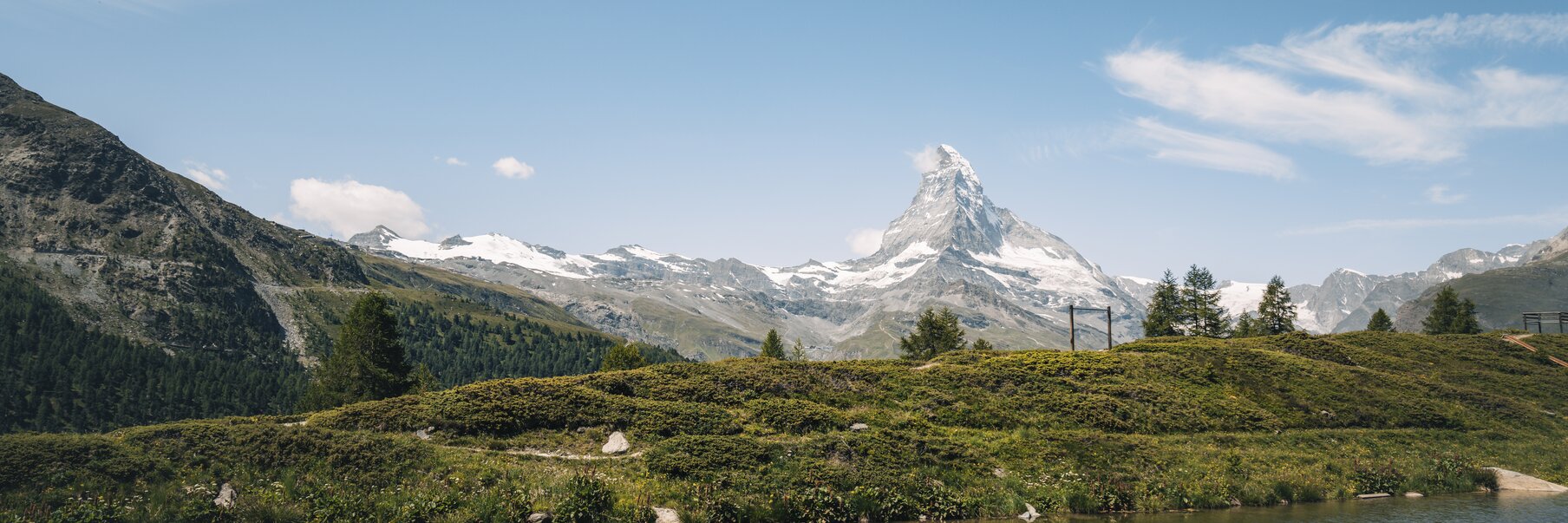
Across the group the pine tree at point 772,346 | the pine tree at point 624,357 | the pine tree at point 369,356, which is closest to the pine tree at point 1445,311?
the pine tree at point 772,346

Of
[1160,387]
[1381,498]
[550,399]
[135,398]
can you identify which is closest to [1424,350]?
[1160,387]

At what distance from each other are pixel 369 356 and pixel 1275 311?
333 feet

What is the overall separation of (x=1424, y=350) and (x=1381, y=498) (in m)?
38.2

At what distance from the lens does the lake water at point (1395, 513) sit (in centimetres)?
2947

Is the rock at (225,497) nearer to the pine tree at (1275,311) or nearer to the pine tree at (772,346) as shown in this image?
the pine tree at (772,346)

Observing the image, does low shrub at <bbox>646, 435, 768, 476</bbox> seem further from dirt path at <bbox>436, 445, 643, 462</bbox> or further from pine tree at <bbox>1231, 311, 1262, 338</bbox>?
pine tree at <bbox>1231, 311, 1262, 338</bbox>

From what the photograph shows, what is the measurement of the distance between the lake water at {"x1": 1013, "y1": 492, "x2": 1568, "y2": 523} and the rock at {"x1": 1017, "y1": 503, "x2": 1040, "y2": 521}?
521 millimetres

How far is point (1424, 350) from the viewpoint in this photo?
63500mm

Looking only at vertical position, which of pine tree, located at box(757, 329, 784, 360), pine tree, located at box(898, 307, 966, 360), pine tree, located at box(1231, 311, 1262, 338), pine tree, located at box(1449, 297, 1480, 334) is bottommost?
pine tree, located at box(757, 329, 784, 360)

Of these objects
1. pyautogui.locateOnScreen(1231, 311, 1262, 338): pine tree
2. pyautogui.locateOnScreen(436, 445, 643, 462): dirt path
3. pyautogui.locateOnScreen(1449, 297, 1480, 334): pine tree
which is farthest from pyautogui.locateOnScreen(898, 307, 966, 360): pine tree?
pyautogui.locateOnScreen(1449, 297, 1480, 334): pine tree

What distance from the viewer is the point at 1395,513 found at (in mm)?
30766

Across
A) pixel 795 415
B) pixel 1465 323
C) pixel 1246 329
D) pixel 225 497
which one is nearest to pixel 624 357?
pixel 795 415

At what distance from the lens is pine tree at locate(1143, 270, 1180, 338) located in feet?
323

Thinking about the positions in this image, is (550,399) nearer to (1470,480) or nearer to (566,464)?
(566,464)
